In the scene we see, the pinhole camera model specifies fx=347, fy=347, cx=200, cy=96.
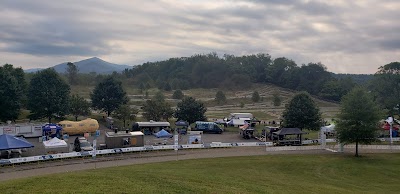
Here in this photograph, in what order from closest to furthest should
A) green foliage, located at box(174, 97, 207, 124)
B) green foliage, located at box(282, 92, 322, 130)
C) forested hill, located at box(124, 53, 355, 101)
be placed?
green foliage, located at box(282, 92, 322, 130) → green foliage, located at box(174, 97, 207, 124) → forested hill, located at box(124, 53, 355, 101)

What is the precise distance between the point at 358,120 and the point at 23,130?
40812mm

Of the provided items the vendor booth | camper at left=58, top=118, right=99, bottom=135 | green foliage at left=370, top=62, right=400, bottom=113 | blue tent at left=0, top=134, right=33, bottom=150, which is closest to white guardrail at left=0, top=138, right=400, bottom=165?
the vendor booth

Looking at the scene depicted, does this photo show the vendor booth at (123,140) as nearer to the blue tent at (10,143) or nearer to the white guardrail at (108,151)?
the white guardrail at (108,151)

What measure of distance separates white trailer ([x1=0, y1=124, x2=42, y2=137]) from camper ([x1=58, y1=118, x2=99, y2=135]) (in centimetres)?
316

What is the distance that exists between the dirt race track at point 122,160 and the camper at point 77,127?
1585 centimetres

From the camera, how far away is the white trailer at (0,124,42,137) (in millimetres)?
43406

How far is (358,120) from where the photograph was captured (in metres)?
38.0

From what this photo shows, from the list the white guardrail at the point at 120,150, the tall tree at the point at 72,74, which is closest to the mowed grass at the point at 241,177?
the white guardrail at the point at 120,150

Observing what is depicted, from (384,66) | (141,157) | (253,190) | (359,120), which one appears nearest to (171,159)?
(141,157)

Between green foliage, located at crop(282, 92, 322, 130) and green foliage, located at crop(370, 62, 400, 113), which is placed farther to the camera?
green foliage, located at crop(370, 62, 400, 113)

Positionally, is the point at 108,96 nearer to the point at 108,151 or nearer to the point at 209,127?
the point at 209,127

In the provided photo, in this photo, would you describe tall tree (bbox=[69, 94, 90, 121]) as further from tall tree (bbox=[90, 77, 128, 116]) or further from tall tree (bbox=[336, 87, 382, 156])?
tall tree (bbox=[336, 87, 382, 156])

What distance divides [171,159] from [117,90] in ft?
120

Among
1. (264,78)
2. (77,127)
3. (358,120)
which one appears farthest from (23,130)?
(264,78)
